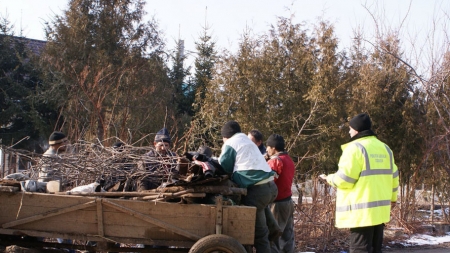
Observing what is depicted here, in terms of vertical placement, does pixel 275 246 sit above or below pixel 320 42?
below

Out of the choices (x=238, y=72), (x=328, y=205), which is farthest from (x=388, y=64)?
(x=328, y=205)

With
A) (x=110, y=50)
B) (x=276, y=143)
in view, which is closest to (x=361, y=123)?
(x=276, y=143)

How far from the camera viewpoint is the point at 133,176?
585 centimetres

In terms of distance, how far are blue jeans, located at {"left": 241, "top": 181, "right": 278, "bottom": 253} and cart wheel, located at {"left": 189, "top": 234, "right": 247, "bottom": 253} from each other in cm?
63

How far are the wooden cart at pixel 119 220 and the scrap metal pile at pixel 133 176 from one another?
164mm

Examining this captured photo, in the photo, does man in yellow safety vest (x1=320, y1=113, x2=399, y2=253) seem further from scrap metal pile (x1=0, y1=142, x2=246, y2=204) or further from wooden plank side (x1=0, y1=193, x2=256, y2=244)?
scrap metal pile (x1=0, y1=142, x2=246, y2=204)

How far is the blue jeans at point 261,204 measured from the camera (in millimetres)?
5746

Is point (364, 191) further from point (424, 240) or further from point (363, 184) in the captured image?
point (424, 240)

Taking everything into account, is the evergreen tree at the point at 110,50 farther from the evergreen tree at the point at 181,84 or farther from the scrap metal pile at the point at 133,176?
the scrap metal pile at the point at 133,176

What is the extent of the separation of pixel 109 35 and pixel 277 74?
20.3 feet

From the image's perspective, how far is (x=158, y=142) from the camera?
662 cm

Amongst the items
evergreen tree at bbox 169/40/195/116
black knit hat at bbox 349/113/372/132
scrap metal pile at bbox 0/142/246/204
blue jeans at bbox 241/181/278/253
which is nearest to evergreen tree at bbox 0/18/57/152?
evergreen tree at bbox 169/40/195/116

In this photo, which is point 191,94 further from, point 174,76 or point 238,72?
point 238,72

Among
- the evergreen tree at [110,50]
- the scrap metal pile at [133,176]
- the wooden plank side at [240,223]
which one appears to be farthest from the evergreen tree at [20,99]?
the wooden plank side at [240,223]
